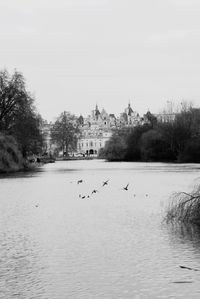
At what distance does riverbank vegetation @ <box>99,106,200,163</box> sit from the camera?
9144cm

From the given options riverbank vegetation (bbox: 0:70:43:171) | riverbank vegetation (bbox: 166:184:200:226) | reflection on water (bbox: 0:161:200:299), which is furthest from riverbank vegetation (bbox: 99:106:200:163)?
riverbank vegetation (bbox: 166:184:200:226)

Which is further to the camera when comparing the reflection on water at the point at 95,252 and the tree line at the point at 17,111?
the tree line at the point at 17,111

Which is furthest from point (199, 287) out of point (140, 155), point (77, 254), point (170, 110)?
point (170, 110)

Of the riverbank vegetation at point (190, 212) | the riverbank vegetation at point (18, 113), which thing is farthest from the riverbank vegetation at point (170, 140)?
the riverbank vegetation at point (190, 212)

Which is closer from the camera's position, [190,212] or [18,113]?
[190,212]

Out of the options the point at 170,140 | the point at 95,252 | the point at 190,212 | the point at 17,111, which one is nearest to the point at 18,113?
the point at 17,111

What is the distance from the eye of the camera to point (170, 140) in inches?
3784

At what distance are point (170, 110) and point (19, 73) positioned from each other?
50.9 metres

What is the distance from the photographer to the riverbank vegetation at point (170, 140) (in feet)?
300

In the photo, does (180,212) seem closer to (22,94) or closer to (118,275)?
(118,275)

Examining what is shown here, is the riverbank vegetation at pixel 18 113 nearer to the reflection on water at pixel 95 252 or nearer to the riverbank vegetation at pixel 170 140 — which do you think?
the riverbank vegetation at pixel 170 140

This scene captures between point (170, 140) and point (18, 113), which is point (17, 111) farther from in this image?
point (170, 140)

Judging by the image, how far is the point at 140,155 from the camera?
108000mm

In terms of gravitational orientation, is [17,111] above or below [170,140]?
above
